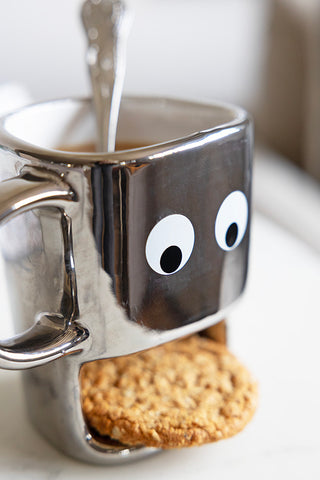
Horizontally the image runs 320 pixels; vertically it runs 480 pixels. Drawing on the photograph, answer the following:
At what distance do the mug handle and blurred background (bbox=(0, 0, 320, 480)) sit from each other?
0.28ft

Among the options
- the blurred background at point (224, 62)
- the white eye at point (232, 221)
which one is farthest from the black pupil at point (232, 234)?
the blurred background at point (224, 62)

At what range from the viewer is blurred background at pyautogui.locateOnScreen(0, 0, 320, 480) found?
36 cm

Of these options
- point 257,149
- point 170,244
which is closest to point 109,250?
point 170,244

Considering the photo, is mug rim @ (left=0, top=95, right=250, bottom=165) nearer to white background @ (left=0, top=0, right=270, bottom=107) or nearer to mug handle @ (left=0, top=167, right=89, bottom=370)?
mug handle @ (left=0, top=167, right=89, bottom=370)

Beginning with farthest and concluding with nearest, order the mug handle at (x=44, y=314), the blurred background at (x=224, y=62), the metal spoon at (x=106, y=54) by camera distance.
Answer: the blurred background at (x=224, y=62) < the metal spoon at (x=106, y=54) < the mug handle at (x=44, y=314)

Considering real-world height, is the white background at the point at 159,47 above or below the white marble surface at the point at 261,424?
above

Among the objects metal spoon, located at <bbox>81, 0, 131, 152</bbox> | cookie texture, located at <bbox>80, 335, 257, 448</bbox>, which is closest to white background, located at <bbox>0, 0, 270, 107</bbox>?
metal spoon, located at <bbox>81, 0, 131, 152</bbox>

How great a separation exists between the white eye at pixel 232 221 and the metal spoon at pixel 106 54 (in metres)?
0.12

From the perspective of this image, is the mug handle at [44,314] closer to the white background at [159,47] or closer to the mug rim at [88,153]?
the mug rim at [88,153]

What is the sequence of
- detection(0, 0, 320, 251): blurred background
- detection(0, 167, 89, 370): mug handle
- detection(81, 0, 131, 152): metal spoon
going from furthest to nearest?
detection(0, 0, 320, 251): blurred background < detection(81, 0, 131, 152): metal spoon < detection(0, 167, 89, 370): mug handle

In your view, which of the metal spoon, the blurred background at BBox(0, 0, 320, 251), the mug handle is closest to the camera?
the mug handle

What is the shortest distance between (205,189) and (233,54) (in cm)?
96

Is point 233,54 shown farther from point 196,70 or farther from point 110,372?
point 110,372

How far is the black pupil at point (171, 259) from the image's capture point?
0.31 meters
